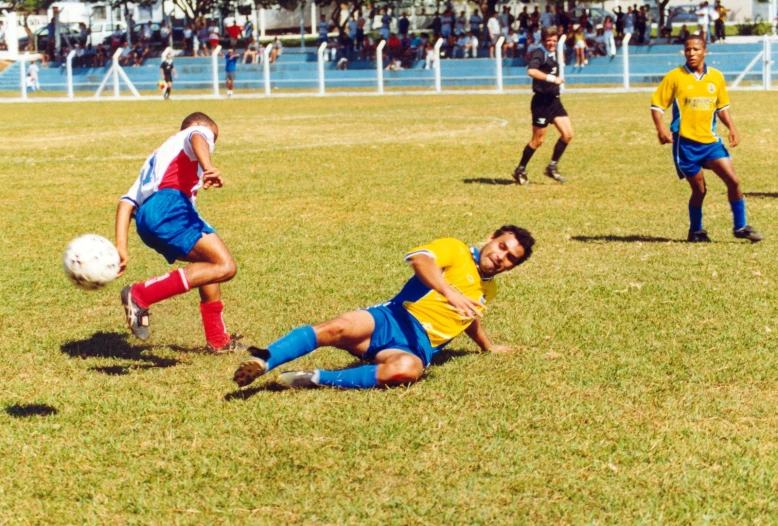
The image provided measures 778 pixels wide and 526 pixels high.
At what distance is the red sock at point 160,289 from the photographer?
6.30m

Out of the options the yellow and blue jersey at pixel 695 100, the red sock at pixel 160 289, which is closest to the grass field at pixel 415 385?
the red sock at pixel 160 289

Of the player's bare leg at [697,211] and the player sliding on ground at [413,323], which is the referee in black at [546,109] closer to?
the player's bare leg at [697,211]

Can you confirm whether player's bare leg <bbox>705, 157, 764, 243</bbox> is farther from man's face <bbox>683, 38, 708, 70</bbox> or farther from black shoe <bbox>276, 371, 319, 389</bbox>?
black shoe <bbox>276, 371, 319, 389</bbox>

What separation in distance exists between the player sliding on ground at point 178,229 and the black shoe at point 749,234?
5345 millimetres

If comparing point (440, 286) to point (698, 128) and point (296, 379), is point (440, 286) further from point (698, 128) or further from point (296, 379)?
point (698, 128)

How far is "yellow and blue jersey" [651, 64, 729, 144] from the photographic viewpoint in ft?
32.7

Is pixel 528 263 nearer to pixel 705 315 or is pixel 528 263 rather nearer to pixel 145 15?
pixel 705 315

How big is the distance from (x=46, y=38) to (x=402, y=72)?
28.7m

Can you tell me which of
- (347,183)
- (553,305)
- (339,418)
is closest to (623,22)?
(347,183)

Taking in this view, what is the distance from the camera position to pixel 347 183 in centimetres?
1480

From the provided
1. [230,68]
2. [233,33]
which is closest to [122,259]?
[230,68]

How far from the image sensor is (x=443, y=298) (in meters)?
5.87

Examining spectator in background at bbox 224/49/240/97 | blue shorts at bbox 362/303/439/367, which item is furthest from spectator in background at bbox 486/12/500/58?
blue shorts at bbox 362/303/439/367

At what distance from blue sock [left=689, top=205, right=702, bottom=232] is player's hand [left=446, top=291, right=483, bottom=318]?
525 centimetres
